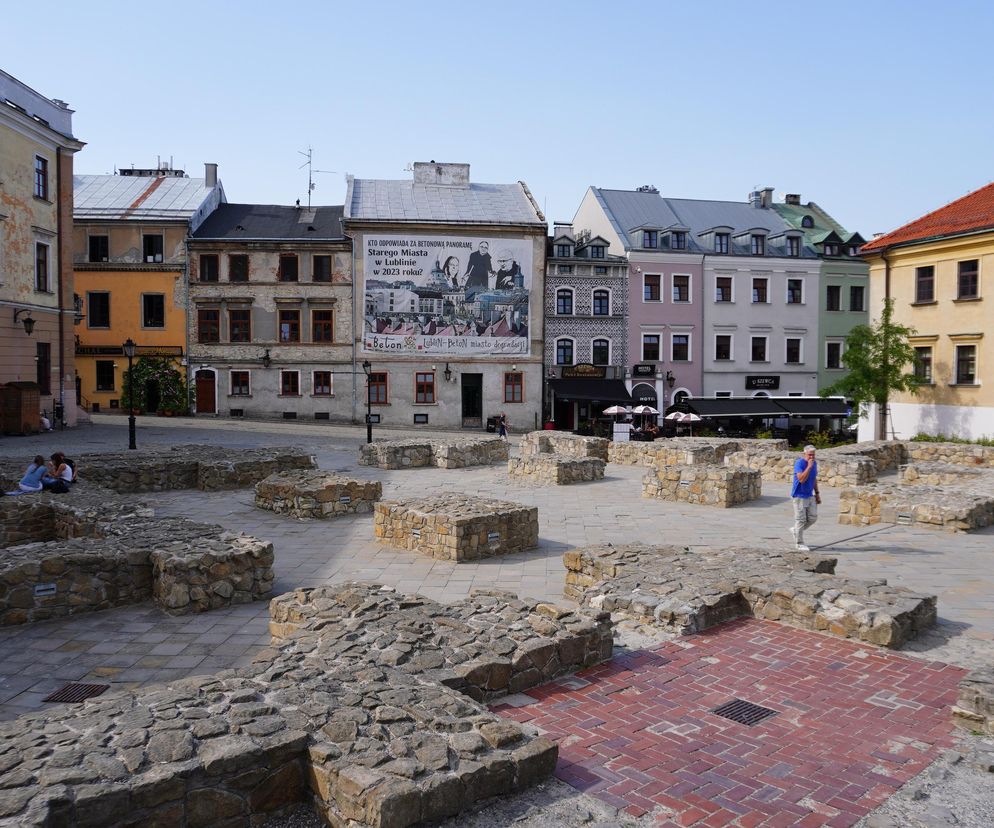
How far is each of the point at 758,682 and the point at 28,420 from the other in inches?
1125

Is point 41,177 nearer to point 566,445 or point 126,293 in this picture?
point 126,293

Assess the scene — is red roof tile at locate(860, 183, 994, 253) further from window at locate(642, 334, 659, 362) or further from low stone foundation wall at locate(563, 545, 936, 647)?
low stone foundation wall at locate(563, 545, 936, 647)

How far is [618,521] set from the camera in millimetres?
15109

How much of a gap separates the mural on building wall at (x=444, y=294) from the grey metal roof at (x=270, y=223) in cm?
333

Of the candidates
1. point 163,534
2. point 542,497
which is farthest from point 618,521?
point 163,534

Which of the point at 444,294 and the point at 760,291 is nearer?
the point at 444,294

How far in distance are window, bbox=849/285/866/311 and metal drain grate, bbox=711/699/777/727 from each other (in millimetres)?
44892

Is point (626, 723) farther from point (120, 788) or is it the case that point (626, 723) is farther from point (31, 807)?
point (31, 807)

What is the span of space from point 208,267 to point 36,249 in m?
10.5

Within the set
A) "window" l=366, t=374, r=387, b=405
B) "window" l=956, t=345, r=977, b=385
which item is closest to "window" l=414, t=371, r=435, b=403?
"window" l=366, t=374, r=387, b=405

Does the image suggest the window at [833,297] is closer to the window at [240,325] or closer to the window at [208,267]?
the window at [240,325]

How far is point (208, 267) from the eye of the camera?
40.5 metres

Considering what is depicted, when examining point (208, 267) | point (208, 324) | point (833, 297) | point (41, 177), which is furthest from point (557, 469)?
point (833, 297)

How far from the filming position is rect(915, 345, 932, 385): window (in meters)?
31.2
